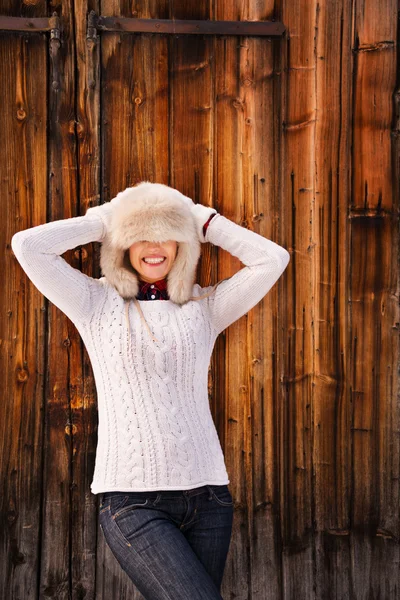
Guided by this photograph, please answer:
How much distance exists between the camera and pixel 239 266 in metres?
3.34

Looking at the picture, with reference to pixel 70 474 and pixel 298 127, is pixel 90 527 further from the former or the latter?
pixel 298 127

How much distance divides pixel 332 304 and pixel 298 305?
0.50 ft

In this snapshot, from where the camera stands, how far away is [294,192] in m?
3.33

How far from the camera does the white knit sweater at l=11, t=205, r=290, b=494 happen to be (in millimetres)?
2432

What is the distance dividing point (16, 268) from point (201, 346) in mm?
1045

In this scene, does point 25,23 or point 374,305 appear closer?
point 25,23

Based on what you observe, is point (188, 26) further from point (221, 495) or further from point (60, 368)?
point (221, 495)

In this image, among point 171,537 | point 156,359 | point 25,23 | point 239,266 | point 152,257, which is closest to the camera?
point 171,537

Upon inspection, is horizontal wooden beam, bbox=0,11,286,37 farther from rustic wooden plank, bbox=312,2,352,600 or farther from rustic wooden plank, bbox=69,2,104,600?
rustic wooden plank, bbox=312,2,352,600

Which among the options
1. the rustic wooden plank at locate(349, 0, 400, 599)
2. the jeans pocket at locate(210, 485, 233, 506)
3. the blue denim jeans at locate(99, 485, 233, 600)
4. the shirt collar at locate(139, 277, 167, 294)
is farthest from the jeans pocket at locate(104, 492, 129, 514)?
the rustic wooden plank at locate(349, 0, 400, 599)

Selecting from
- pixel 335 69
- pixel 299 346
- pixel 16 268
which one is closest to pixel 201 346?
pixel 299 346

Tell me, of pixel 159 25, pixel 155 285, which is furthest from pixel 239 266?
pixel 159 25

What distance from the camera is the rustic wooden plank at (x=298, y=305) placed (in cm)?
332

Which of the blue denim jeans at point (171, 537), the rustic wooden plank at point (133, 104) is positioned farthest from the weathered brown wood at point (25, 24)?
the blue denim jeans at point (171, 537)
